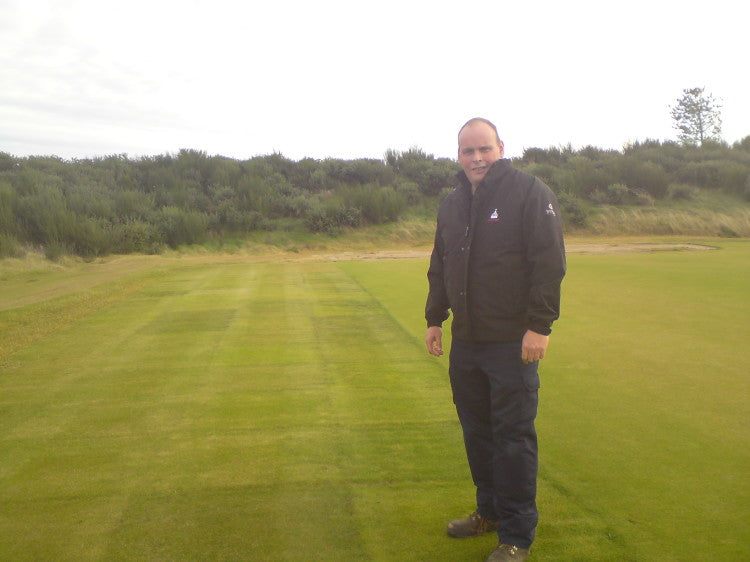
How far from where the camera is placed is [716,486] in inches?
127

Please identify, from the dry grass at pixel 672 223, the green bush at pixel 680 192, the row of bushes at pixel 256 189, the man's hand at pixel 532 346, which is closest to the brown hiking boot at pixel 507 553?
the man's hand at pixel 532 346

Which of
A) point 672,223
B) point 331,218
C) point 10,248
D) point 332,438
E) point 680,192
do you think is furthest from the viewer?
point 680,192

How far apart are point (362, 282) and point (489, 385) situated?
9026 mm

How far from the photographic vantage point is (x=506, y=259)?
8.84ft

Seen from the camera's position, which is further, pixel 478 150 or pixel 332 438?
pixel 332 438

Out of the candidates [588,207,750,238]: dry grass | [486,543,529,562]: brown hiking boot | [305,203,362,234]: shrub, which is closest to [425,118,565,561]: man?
[486,543,529,562]: brown hiking boot

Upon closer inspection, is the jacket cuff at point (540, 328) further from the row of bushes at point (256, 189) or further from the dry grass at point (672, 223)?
→ the dry grass at point (672, 223)

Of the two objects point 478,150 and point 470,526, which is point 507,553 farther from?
point 478,150

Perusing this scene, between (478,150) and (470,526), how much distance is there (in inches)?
64.1

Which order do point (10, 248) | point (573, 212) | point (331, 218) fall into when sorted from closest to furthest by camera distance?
point (10, 248) < point (331, 218) < point (573, 212)

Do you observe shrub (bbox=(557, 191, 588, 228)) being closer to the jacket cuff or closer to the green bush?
the green bush

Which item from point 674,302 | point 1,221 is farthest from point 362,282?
point 1,221

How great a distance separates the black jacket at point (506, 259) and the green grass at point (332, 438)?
0.96 metres

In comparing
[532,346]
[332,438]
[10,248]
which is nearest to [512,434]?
[532,346]
